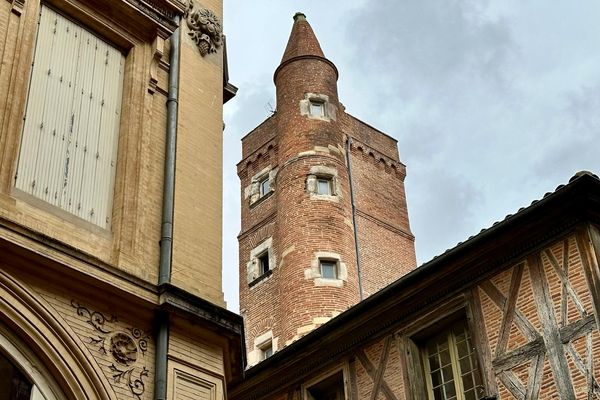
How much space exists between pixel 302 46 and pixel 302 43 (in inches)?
6.9

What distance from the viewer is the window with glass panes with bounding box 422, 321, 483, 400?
12.0 meters

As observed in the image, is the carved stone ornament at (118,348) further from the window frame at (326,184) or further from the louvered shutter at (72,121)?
the window frame at (326,184)

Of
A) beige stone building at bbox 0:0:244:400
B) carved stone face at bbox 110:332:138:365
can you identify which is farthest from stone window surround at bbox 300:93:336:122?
carved stone face at bbox 110:332:138:365

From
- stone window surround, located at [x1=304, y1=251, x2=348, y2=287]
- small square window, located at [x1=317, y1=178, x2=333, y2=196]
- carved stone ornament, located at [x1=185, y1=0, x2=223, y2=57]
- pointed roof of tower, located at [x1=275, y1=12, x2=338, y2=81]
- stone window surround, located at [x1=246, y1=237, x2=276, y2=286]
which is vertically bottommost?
carved stone ornament, located at [x1=185, y1=0, x2=223, y2=57]

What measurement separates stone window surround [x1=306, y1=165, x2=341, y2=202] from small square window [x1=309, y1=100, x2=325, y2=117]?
214 centimetres

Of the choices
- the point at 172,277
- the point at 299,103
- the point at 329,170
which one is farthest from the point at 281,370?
the point at 299,103

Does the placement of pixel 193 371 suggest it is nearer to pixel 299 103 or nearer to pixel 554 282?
pixel 554 282

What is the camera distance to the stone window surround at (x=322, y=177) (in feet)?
81.7

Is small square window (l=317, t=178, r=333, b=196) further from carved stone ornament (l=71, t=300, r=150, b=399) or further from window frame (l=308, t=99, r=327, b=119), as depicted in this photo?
carved stone ornament (l=71, t=300, r=150, b=399)

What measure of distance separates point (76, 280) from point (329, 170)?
18892 mm

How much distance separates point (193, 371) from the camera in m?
7.45

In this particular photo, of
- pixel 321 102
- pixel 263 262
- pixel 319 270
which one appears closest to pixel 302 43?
pixel 321 102

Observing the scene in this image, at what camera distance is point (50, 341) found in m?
6.64

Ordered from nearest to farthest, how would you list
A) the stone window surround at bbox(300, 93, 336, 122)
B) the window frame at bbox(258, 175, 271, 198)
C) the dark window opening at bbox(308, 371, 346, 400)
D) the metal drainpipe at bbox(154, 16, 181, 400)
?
the metal drainpipe at bbox(154, 16, 181, 400), the dark window opening at bbox(308, 371, 346, 400), the stone window surround at bbox(300, 93, 336, 122), the window frame at bbox(258, 175, 271, 198)
